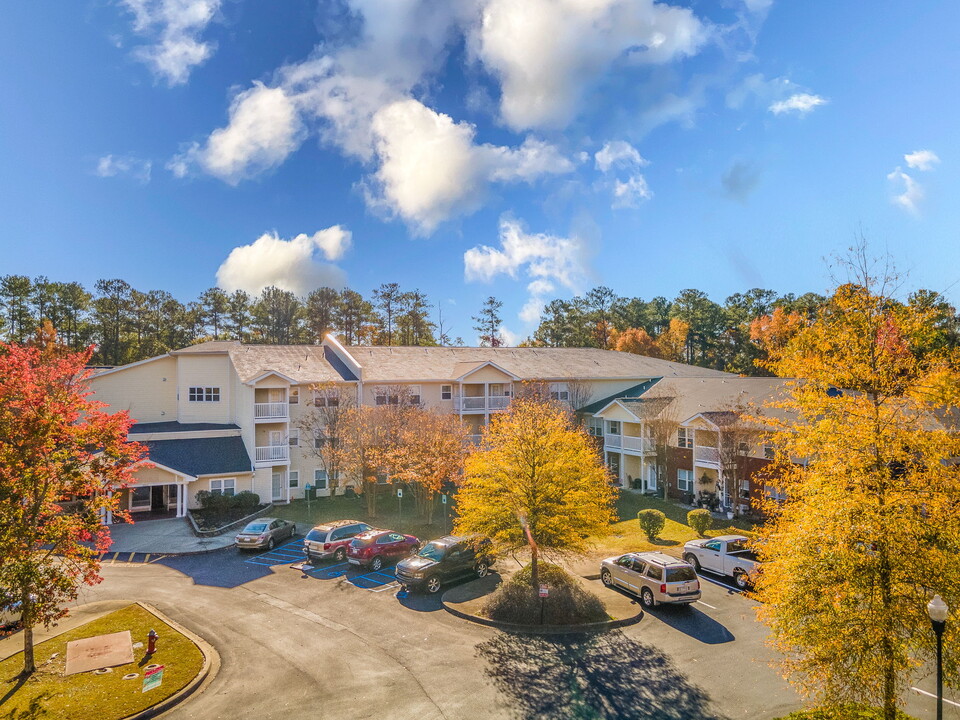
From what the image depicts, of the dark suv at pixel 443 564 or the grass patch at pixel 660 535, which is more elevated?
the dark suv at pixel 443 564

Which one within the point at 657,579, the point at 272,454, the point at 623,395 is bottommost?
the point at 657,579

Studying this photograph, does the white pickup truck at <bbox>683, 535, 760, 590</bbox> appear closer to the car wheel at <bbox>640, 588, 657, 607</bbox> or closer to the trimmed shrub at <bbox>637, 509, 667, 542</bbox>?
the trimmed shrub at <bbox>637, 509, 667, 542</bbox>

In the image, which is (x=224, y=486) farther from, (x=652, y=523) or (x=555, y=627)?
(x=652, y=523)

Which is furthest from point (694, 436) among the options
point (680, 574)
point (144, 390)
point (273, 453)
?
point (144, 390)

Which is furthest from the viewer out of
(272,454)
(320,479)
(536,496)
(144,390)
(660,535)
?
(144,390)

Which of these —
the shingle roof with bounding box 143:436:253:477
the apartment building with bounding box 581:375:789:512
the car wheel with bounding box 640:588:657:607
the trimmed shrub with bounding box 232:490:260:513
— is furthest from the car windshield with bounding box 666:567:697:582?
the shingle roof with bounding box 143:436:253:477

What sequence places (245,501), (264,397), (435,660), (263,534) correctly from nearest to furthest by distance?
(435,660), (263,534), (245,501), (264,397)

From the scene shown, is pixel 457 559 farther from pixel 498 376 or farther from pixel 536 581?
pixel 498 376

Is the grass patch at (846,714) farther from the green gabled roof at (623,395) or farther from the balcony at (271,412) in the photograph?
the green gabled roof at (623,395)

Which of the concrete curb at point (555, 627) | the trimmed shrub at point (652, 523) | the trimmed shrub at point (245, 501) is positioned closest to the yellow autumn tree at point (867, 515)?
the concrete curb at point (555, 627)
